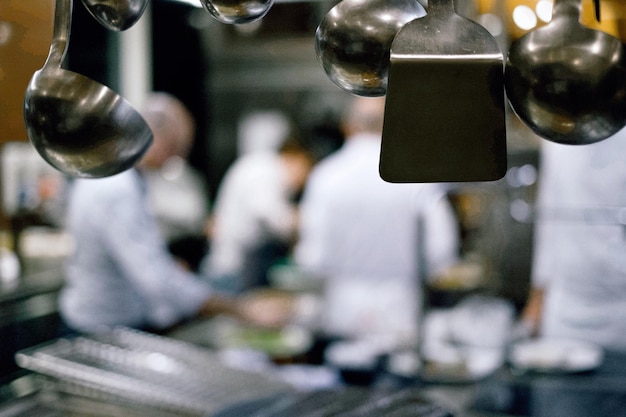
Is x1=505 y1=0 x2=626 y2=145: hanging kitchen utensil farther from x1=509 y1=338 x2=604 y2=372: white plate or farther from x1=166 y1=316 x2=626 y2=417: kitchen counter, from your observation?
x1=509 y1=338 x2=604 y2=372: white plate

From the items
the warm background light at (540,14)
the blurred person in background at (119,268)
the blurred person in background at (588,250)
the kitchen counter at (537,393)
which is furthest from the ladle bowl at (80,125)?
the warm background light at (540,14)

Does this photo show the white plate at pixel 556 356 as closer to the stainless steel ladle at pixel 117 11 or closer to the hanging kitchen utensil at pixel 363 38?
the hanging kitchen utensil at pixel 363 38

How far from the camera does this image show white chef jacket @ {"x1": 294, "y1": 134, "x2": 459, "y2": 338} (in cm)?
280

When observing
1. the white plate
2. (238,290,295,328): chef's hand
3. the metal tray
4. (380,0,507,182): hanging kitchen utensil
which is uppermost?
(380,0,507,182): hanging kitchen utensil

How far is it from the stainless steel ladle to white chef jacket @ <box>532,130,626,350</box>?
1.38 metres

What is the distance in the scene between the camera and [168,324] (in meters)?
2.61

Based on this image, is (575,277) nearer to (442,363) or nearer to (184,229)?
(442,363)

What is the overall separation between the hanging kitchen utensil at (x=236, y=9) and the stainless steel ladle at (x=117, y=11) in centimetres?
7

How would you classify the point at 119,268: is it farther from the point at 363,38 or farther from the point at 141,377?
the point at 363,38

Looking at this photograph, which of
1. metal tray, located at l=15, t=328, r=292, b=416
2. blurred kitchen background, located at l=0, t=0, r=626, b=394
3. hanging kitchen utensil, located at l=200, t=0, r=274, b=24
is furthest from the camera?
blurred kitchen background, located at l=0, t=0, r=626, b=394

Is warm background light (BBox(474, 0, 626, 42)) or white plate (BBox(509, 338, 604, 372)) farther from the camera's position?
warm background light (BBox(474, 0, 626, 42))

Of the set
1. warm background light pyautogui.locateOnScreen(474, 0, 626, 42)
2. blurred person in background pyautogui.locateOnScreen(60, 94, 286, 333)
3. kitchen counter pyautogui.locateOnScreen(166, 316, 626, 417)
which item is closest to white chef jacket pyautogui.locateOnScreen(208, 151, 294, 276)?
blurred person in background pyautogui.locateOnScreen(60, 94, 286, 333)

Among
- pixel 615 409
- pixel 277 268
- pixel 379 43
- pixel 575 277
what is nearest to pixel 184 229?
pixel 277 268

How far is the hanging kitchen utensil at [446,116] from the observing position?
2.46 feet
